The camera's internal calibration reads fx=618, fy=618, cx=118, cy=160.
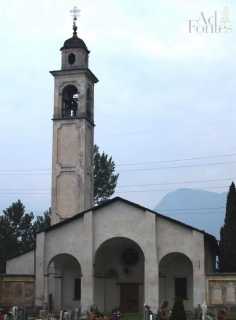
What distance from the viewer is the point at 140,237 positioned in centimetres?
3322

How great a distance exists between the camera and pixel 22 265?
3775 centimetres

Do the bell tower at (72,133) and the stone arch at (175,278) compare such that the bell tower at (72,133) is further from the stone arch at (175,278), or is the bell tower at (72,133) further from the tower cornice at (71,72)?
the stone arch at (175,278)

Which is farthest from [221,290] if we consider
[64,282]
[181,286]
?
[64,282]

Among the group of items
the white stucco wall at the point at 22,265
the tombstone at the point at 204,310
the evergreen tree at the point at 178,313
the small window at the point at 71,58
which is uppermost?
the small window at the point at 71,58

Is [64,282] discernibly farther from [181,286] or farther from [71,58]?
[71,58]

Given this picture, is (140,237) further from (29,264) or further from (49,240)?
(29,264)

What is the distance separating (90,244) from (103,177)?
867 inches

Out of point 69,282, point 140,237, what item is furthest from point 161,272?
point 69,282

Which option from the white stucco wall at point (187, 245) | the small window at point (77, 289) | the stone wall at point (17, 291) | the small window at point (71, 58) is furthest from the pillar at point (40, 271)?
the small window at point (71, 58)

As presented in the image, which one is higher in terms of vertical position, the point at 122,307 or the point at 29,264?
the point at 29,264

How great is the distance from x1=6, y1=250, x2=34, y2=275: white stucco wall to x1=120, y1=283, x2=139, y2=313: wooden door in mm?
5757

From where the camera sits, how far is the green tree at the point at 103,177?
5434 cm

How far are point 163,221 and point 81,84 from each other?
12.1 metres

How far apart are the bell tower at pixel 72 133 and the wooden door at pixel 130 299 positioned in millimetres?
5785
